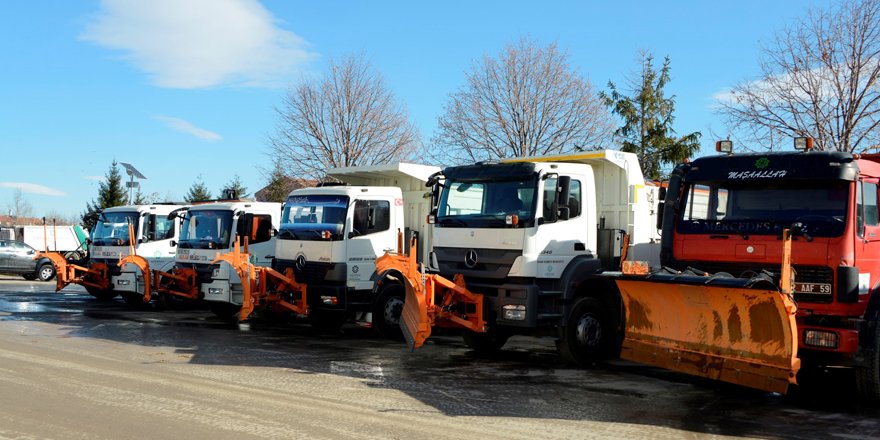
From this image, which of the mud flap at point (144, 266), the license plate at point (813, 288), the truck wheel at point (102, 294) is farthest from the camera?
the truck wheel at point (102, 294)

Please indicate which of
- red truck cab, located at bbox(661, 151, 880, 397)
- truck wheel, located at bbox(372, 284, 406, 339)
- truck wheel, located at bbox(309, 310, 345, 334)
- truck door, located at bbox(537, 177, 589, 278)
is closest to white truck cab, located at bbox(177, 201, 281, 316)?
truck wheel, located at bbox(309, 310, 345, 334)

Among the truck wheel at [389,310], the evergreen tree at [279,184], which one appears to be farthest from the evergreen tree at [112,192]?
the truck wheel at [389,310]

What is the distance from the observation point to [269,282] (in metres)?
14.0

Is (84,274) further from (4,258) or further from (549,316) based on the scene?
(549,316)

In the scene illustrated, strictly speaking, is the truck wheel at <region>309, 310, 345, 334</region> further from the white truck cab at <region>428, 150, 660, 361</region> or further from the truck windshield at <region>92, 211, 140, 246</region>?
the truck windshield at <region>92, 211, 140, 246</region>

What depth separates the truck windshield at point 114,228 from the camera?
19.6 m

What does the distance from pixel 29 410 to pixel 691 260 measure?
24.4ft

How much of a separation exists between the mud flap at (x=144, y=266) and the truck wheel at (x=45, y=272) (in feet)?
43.0

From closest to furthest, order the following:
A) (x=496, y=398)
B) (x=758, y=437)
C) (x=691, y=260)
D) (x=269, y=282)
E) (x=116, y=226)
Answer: (x=758, y=437) → (x=496, y=398) → (x=691, y=260) → (x=269, y=282) → (x=116, y=226)

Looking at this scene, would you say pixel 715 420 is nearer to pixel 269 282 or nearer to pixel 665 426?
pixel 665 426

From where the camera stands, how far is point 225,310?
16500 millimetres

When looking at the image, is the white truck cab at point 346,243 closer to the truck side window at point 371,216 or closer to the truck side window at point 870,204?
the truck side window at point 371,216

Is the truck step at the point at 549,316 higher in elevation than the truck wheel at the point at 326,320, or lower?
higher

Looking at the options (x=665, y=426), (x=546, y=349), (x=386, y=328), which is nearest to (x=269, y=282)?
(x=386, y=328)
